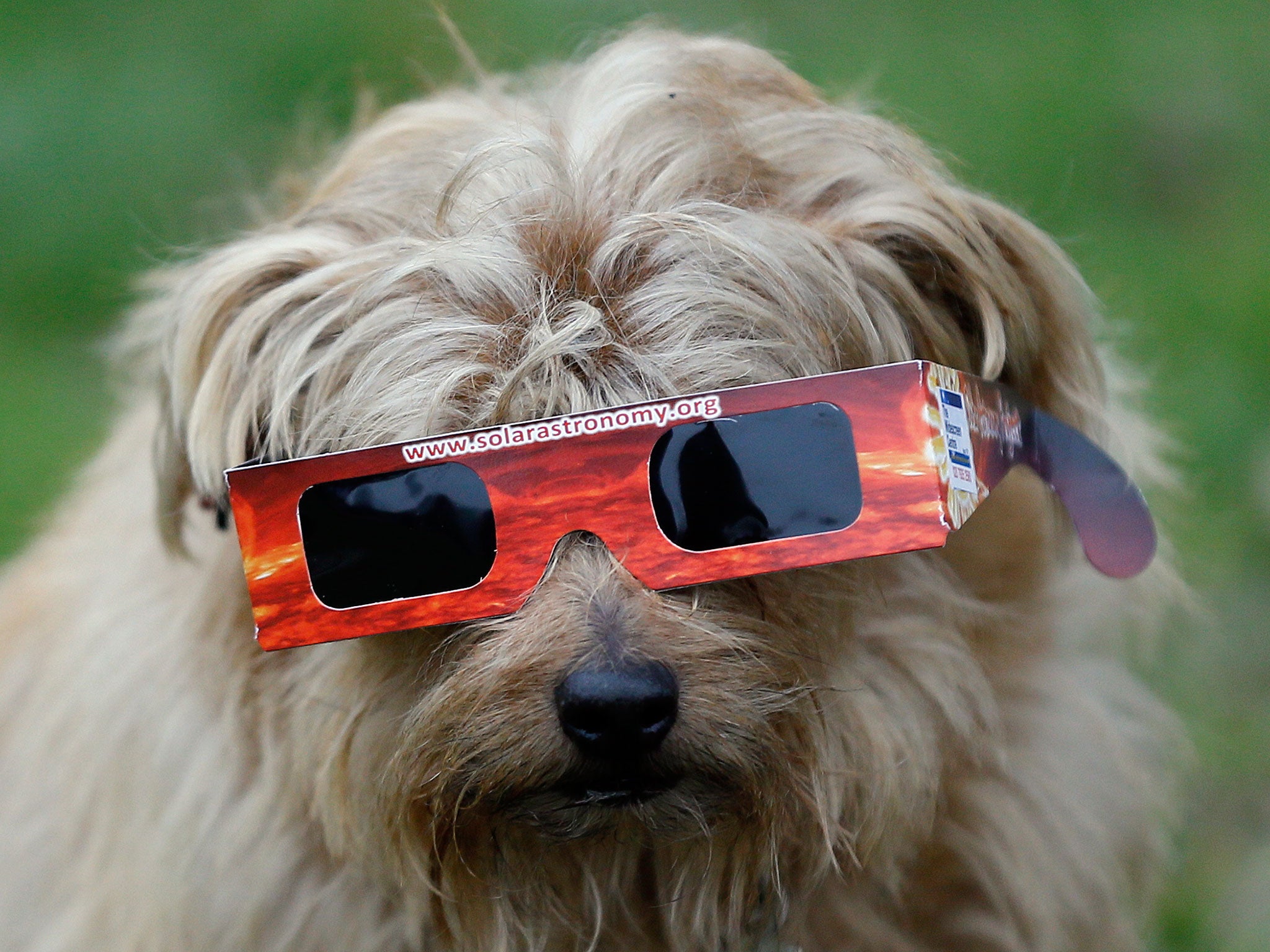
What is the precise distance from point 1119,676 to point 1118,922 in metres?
0.49

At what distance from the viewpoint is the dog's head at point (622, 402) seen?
75.0 inches

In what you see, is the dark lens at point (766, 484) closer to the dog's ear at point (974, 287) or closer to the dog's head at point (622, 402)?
the dog's head at point (622, 402)

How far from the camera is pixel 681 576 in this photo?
6.14ft

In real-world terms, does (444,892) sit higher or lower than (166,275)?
lower

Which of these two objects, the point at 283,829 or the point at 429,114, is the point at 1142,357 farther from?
the point at 283,829

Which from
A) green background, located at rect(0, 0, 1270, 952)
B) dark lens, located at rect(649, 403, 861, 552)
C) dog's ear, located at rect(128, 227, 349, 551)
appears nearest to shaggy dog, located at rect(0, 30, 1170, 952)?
dog's ear, located at rect(128, 227, 349, 551)

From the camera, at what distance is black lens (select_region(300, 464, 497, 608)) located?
1885 mm

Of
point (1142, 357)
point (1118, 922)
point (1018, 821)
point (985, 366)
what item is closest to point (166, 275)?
point (985, 366)

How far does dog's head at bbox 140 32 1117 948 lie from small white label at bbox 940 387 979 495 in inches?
7.7

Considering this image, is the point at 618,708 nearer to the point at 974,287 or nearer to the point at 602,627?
the point at 602,627

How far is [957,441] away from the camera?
1909mm

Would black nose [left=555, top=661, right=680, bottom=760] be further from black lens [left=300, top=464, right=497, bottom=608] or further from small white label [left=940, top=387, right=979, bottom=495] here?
small white label [left=940, top=387, right=979, bottom=495]

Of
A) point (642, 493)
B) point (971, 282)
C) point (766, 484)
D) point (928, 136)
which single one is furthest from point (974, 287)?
point (928, 136)

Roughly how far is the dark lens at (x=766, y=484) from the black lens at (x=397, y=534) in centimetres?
26
